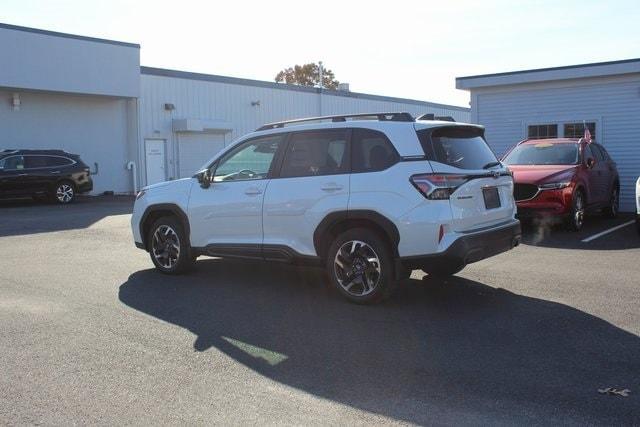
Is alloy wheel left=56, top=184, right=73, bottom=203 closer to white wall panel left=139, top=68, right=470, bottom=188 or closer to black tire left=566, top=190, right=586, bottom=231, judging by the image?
white wall panel left=139, top=68, right=470, bottom=188

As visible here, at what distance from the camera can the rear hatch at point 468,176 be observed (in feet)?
19.5

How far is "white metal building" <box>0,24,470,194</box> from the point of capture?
72.4 feet

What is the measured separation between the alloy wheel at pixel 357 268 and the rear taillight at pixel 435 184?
0.79m

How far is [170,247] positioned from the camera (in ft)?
26.3

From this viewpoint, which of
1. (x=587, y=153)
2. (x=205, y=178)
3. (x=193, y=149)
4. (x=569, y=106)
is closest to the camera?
(x=205, y=178)

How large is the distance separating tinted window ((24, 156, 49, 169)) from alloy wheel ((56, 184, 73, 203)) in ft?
2.70

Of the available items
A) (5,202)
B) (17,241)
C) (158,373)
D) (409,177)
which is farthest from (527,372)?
(5,202)

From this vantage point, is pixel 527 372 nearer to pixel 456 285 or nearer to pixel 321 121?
pixel 456 285

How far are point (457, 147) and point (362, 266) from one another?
1520 mm

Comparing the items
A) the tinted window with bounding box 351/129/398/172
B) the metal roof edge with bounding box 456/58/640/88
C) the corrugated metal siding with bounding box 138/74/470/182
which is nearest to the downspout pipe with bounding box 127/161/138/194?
the corrugated metal siding with bounding box 138/74/470/182

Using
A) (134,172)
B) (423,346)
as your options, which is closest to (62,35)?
(134,172)

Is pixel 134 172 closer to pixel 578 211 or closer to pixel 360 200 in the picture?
pixel 578 211

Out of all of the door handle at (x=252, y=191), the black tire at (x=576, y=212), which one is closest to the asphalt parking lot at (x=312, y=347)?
the door handle at (x=252, y=191)

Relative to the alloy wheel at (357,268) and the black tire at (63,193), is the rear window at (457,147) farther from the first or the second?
the black tire at (63,193)
